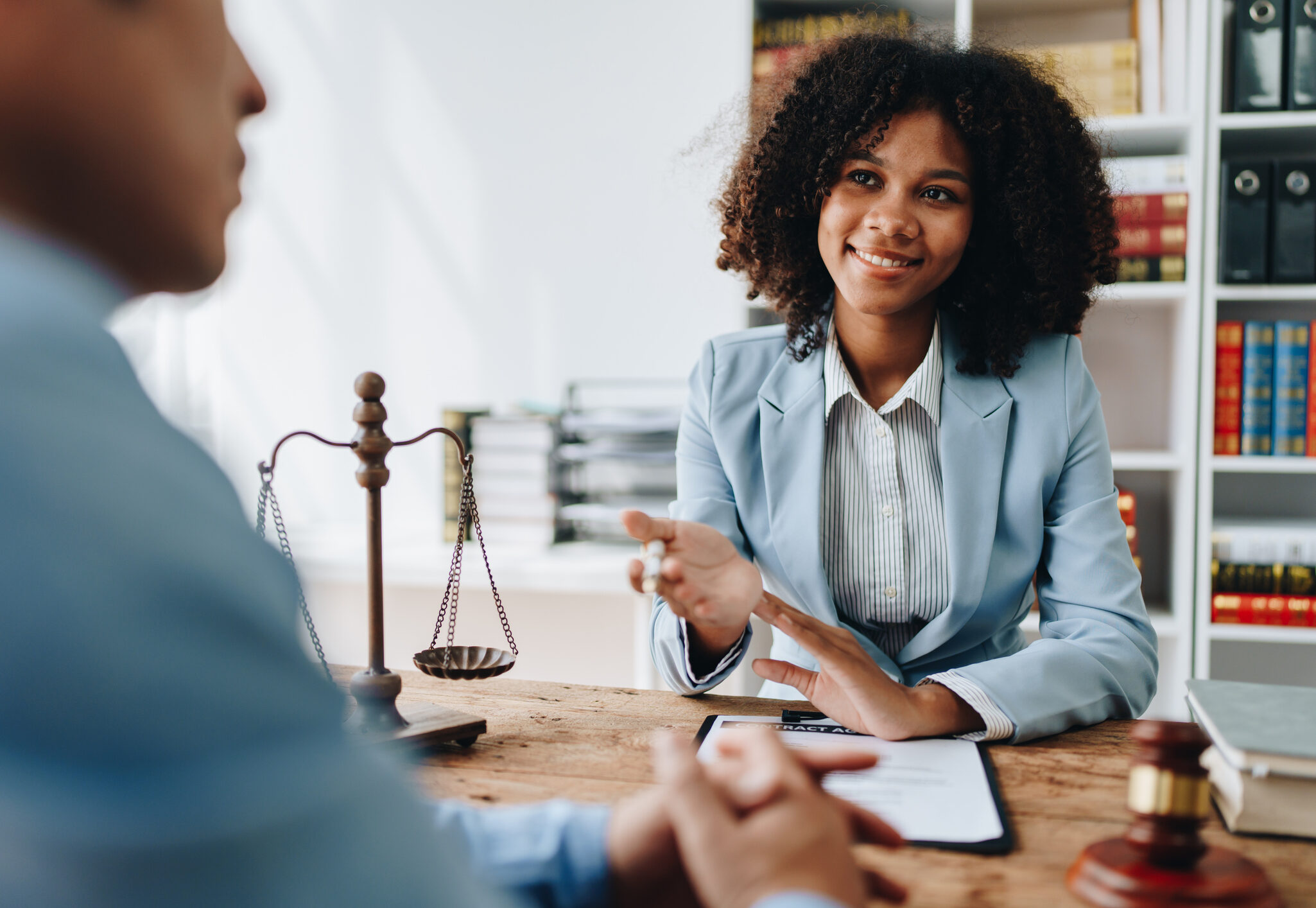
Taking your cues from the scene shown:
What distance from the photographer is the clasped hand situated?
0.95 metres

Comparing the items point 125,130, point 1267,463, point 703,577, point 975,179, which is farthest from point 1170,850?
point 1267,463

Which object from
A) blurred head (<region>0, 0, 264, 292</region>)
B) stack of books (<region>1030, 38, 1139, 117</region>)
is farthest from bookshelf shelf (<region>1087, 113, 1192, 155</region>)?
blurred head (<region>0, 0, 264, 292</region>)

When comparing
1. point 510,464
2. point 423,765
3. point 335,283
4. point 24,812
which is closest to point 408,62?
point 335,283

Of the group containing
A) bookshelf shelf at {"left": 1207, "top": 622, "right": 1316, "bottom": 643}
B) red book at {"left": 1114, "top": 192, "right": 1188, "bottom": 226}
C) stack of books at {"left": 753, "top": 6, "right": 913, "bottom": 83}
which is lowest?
bookshelf shelf at {"left": 1207, "top": 622, "right": 1316, "bottom": 643}

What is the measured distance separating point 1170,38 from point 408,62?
2046 mm

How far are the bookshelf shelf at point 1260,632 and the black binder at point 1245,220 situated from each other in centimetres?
79

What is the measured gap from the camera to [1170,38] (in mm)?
2115

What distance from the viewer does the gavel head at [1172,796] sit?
0.59 meters

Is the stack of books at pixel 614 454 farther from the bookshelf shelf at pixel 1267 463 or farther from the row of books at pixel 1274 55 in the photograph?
the row of books at pixel 1274 55

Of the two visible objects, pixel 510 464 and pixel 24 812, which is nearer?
pixel 24 812

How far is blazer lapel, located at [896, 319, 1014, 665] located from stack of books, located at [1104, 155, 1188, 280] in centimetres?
99

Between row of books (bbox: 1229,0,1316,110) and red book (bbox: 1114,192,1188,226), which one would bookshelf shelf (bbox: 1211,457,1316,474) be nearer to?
red book (bbox: 1114,192,1188,226)

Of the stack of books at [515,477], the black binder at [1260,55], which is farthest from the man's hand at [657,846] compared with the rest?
the black binder at [1260,55]

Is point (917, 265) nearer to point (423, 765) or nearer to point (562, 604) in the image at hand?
point (423, 765)
